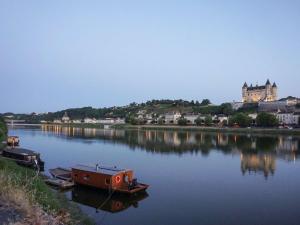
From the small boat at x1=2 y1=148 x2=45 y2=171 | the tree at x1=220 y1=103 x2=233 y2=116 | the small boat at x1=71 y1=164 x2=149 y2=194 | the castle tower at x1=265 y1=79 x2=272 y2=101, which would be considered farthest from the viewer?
the castle tower at x1=265 y1=79 x2=272 y2=101


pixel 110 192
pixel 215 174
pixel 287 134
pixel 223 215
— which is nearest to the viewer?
pixel 223 215

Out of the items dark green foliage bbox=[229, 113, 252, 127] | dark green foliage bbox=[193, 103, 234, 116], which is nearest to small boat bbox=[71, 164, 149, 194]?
dark green foliage bbox=[229, 113, 252, 127]

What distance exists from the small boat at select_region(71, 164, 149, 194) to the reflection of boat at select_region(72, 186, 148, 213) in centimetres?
33

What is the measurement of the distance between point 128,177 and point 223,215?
6593 millimetres

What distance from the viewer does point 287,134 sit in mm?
86250

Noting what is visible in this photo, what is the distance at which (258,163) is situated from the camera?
39625mm

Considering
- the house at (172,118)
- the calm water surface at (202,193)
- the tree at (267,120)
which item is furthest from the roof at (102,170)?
the house at (172,118)

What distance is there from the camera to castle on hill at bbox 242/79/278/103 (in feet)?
598

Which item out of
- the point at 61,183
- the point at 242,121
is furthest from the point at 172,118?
the point at 61,183

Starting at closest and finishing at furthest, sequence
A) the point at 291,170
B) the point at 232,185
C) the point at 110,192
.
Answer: the point at 110,192 → the point at 232,185 → the point at 291,170

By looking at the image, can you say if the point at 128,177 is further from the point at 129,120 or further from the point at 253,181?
the point at 129,120

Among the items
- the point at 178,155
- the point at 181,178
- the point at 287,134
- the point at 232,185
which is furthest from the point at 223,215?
the point at 287,134

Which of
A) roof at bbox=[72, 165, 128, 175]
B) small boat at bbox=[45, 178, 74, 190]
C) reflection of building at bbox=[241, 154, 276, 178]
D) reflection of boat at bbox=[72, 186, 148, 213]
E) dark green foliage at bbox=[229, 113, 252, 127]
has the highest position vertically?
dark green foliage at bbox=[229, 113, 252, 127]

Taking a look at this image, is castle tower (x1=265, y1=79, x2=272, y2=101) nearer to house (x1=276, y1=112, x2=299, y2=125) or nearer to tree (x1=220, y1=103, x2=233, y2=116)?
tree (x1=220, y1=103, x2=233, y2=116)
